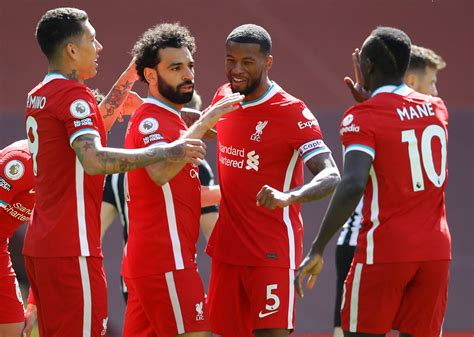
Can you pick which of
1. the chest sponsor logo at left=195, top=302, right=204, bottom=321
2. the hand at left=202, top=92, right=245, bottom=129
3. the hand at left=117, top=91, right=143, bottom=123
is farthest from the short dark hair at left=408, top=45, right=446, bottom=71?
the chest sponsor logo at left=195, top=302, right=204, bottom=321

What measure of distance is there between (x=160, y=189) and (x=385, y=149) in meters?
1.23

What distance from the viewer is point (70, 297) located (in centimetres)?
513

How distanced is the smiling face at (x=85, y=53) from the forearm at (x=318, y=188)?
123cm

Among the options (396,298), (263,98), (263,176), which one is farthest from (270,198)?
(263,98)

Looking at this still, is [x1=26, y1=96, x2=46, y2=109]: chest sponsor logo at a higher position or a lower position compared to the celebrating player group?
higher

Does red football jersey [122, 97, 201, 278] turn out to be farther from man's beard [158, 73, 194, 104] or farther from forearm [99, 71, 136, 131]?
forearm [99, 71, 136, 131]

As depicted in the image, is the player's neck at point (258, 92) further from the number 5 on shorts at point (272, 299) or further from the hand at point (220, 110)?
the number 5 on shorts at point (272, 299)

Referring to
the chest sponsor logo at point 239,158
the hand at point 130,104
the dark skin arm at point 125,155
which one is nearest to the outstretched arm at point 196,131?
the dark skin arm at point 125,155

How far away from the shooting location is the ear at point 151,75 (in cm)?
578

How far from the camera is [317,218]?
382 inches

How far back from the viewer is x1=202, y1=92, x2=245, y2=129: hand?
5336mm

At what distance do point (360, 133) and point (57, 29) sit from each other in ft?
5.39

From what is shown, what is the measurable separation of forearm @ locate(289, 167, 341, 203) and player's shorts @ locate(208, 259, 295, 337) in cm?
Answer: 61

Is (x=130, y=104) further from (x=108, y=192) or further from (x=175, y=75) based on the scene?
Result: (x=108, y=192)
